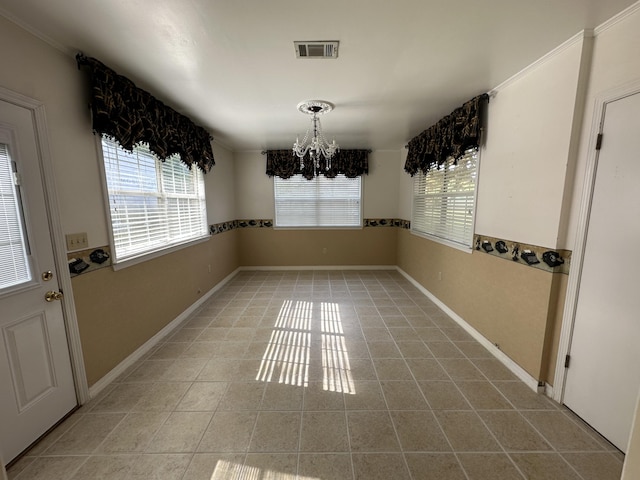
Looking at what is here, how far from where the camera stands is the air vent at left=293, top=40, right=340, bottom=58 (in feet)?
5.50

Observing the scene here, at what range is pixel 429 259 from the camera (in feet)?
12.7

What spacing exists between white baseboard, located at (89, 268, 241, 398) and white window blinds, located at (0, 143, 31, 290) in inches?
39.6

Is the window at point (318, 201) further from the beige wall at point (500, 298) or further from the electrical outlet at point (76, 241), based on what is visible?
the electrical outlet at point (76, 241)

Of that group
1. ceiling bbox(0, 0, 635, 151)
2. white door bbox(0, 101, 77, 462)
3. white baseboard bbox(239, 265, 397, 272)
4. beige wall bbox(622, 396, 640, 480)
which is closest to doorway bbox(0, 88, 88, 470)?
white door bbox(0, 101, 77, 462)

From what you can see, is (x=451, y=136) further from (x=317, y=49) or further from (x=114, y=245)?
(x=114, y=245)

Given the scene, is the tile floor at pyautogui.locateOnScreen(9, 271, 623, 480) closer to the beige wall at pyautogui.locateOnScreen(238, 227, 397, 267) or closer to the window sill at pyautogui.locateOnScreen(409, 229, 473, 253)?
the window sill at pyautogui.locateOnScreen(409, 229, 473, 253)

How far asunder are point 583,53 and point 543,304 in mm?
1645

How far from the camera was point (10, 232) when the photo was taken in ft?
4.74

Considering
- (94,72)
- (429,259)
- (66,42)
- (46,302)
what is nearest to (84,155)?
(94,72)

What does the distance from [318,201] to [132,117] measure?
3.51 metres

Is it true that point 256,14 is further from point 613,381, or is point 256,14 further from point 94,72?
point 613,381

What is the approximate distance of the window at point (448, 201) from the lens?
293cm

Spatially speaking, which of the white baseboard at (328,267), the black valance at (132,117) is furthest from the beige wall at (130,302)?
the white baseboard at (328,267)

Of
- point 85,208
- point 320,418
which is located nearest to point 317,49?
point 85,208
